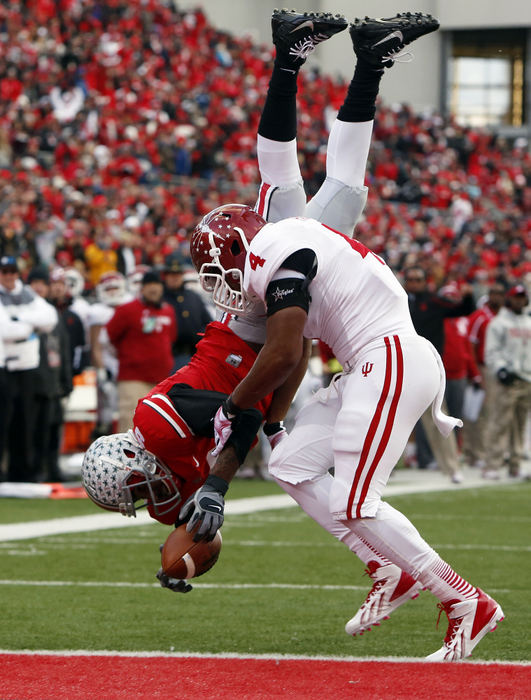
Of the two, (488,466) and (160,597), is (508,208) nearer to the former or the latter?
(488,466)

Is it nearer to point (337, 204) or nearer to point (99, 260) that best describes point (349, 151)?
point (337, 204)

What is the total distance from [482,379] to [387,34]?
9.65m

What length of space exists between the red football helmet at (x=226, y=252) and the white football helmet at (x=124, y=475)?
23.2 inches

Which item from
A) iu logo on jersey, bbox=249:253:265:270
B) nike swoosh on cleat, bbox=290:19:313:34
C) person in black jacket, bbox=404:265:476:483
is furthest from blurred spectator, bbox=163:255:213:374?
iu logo on jersey, bbox=249:253:265:270

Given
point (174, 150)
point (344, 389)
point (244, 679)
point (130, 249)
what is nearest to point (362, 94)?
point (344, 389)

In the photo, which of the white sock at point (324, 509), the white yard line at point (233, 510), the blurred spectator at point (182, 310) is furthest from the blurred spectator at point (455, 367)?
the white sock at point (324, 509)

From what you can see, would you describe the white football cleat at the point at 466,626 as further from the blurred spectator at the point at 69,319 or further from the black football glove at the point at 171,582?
the blurred spectator at the point at 69,319

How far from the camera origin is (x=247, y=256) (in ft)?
14.4

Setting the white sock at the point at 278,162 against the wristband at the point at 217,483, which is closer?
the wristband at the point at 217,483

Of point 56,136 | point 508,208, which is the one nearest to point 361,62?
point 56,136

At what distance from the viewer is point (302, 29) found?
16.5 feet

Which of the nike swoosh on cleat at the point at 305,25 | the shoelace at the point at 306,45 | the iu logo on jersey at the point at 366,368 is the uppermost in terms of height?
the nike swoosh on cleat at the point at 305,25

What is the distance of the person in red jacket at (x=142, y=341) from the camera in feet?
35.8

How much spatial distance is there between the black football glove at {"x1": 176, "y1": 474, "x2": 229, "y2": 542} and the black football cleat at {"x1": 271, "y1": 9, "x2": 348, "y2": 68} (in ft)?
5.70
